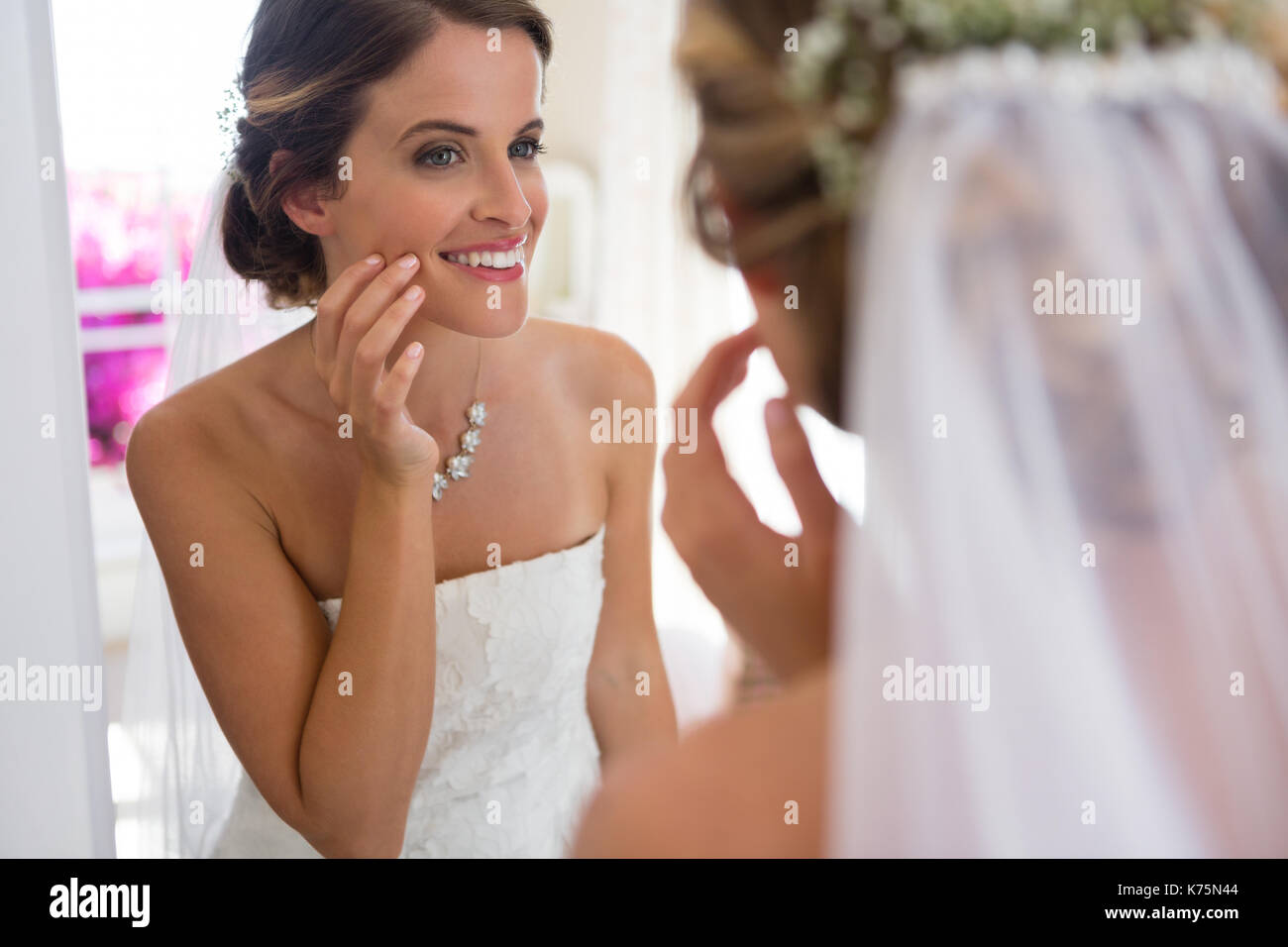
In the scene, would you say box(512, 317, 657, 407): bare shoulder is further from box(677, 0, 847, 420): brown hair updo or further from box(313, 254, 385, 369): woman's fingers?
box(677, 0, 847, 420): brown hair updo

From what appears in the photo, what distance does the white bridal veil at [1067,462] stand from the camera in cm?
60

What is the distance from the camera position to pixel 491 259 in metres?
0.97

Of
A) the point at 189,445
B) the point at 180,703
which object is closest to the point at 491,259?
the point at 189,445

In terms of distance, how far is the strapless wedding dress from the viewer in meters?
1.07

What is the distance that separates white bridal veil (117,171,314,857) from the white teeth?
0.24 metres

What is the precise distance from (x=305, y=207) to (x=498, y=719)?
59cm

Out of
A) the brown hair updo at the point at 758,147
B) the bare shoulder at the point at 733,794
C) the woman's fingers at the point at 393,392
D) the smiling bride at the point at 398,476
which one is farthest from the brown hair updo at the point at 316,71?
the bare shoulder at the point at 733,794

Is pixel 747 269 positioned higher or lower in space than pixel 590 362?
lower

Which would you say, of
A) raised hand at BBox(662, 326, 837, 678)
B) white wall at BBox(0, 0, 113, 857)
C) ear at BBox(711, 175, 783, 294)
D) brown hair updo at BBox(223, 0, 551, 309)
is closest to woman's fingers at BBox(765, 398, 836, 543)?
raised hand at BBox(662, 326, 837, 678)

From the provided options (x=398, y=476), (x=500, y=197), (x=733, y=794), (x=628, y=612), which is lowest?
(x=733, y=794)

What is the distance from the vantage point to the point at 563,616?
3.63 ft

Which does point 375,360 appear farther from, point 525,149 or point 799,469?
point 799,469

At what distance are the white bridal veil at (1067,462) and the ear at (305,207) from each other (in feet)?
1.91

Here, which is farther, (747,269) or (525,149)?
(525,149)
